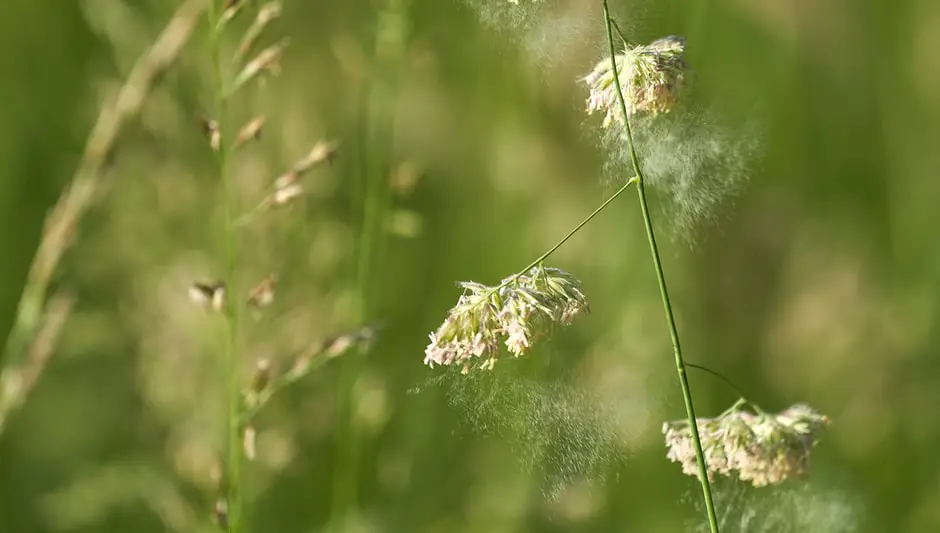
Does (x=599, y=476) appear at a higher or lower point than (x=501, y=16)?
lower

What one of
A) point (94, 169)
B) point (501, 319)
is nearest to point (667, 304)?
point (501, 319)

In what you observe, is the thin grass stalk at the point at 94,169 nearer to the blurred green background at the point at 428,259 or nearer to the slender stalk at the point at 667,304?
the blurred green background at the point at 428,259

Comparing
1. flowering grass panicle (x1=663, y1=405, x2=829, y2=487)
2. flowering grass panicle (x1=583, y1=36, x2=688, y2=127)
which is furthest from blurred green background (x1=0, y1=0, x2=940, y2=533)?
flowering grass panicle (x1=583, y1=36, x2=688, y2=127)

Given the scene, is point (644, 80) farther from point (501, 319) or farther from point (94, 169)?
point (94, 169)

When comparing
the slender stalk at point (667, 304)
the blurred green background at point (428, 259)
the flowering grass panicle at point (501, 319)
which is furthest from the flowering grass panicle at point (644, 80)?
the blurred green background at point (428, 259)

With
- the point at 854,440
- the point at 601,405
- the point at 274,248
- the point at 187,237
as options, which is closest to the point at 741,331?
the point at 854,440

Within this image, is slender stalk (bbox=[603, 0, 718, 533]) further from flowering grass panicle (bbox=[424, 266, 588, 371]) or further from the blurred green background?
the blurred green background

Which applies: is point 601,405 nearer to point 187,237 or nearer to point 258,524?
point 258,524
